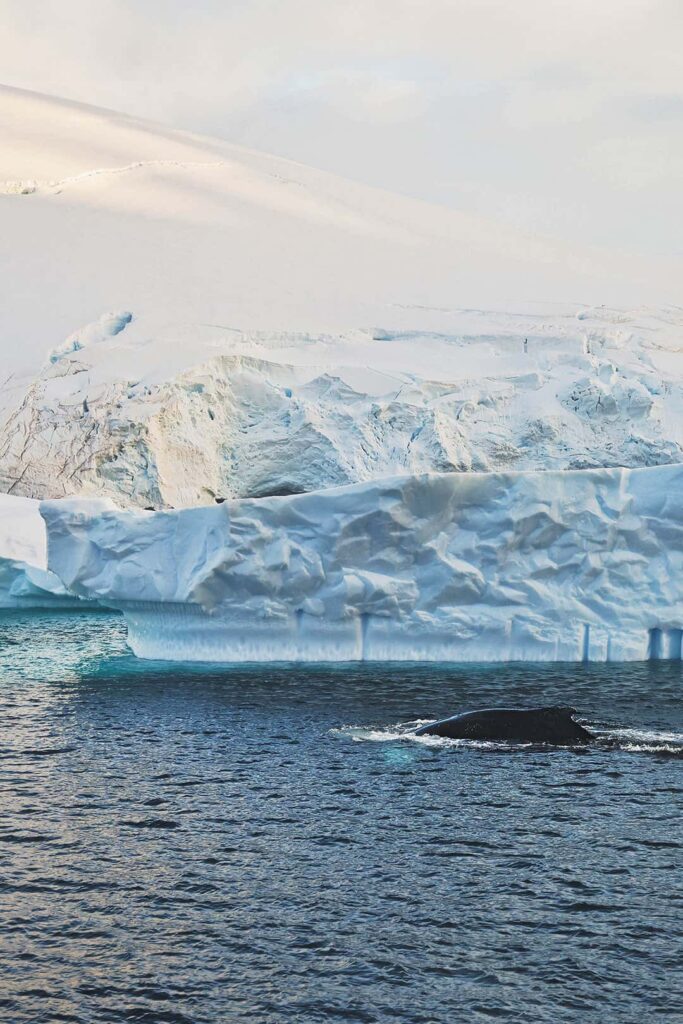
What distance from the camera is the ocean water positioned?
7.54 m

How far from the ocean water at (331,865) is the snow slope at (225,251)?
2041 cm

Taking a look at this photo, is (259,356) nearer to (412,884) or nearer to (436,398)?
(436,398)

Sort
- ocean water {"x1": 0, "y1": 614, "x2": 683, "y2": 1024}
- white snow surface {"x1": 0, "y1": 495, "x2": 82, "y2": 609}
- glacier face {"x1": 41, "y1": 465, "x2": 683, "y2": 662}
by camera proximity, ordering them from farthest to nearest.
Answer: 1. white snow surface {"x1": 0, "y1": 495, "x2": 82, "y2": 609}
2. glacier face {"x1": 41, "y1": 465, "x2": 683, "y2": 662}
3. ocean water {"x1": 0, "y1": 614, "x2": 683, "y2": 1024}

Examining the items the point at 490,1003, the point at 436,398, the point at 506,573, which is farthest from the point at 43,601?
the point at 490,1003

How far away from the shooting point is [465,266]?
46281 mm

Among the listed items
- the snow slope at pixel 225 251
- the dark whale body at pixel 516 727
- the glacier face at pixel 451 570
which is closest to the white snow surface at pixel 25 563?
the snow slope at pixel 225 251

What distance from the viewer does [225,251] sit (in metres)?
44.4

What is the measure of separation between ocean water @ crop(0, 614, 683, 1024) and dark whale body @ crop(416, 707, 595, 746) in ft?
1.37

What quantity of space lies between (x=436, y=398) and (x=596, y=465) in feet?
15.1

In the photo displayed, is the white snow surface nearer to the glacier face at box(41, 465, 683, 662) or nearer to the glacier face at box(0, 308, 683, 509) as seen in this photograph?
the glacier face at box(0, 308, 683, 509)

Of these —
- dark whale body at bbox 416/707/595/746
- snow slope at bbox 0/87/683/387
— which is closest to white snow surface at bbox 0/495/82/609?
snow slope at bbox 0/87/683/387

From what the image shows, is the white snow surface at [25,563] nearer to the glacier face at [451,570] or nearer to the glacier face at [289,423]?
the glacier face at [289,423]

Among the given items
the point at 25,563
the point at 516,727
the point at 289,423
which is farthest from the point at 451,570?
the point at 289,423

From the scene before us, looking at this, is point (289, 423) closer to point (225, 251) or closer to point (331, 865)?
point (225, 251)
